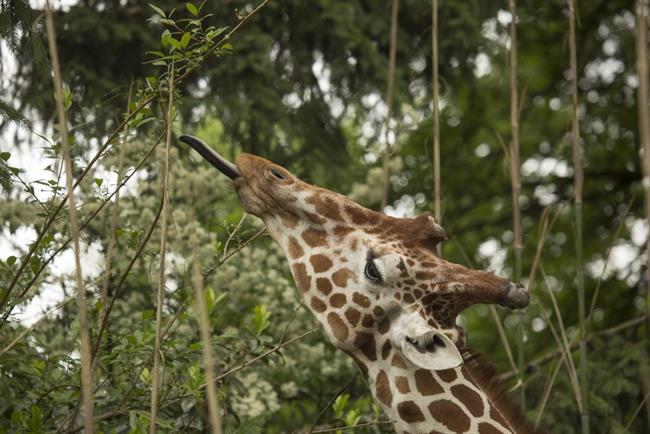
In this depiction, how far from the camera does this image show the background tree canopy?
418 centimetres

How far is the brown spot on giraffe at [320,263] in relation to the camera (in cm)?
373

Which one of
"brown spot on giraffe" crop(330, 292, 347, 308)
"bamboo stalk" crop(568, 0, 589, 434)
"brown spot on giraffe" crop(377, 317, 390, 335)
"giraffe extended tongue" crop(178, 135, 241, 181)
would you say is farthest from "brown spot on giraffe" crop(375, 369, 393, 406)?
"bamboo stalk" crop(568, 0, 589, 434)

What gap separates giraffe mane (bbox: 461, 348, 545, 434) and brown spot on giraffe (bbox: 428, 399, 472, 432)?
0.15 meters

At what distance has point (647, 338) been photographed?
23.3 ft

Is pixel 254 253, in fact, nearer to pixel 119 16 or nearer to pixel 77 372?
pixel 119 16

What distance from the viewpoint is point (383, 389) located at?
3576 millimetres

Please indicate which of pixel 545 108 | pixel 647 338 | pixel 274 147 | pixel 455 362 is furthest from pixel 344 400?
pixel 545 108

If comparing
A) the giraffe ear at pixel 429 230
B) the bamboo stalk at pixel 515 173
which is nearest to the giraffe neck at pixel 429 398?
the giraffe ear at pixel 429 230

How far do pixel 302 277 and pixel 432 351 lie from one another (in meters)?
0.53

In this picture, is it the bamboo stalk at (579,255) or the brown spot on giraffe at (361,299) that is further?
the bamboo stalk at (579,255)

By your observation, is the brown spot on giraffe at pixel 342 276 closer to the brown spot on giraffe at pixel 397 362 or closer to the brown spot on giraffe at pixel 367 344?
the brown spot on giraffe at pixel 367 344

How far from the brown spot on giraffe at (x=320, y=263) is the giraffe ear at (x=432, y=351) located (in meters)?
0.41

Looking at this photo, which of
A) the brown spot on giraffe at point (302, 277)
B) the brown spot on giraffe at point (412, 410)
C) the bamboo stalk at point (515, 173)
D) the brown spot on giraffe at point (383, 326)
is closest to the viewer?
the brown spot on giraffe at point (412, 410)

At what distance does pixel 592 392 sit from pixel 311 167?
236 cm
